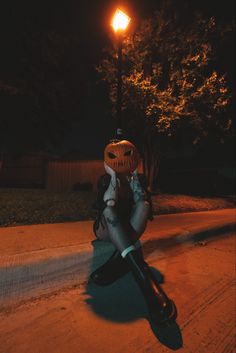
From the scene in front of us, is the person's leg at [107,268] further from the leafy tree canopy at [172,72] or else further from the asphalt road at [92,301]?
the leafy tree canopy at [172,72]

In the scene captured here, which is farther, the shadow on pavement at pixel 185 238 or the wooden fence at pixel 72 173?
the wooden fence at pixel 72 173

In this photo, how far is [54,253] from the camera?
12.8 ft

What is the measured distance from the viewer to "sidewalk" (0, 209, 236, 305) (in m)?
3.44

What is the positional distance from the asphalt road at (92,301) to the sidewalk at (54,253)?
0.03ft

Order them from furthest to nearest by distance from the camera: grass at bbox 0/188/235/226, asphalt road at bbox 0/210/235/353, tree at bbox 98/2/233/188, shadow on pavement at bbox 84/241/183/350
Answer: tree at bbox 98/2/233/188, grass at bbox 0/188/235/226, shadow on pavement at bbox 84/241/183/350, asphalt road at bbox 0/210/235/353

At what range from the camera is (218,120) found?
12.9 m

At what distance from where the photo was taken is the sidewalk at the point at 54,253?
3.44 m

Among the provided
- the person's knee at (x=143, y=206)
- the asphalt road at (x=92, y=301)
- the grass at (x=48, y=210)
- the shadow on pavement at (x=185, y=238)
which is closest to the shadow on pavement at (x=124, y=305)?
the asphalt road at (x=92, y=301)

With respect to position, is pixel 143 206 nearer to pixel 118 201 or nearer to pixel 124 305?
pixel 118 201

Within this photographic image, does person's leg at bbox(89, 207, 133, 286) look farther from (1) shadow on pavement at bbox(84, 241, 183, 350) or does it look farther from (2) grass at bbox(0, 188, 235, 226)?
(2) grass at bbox(0, 188, 235, 226)

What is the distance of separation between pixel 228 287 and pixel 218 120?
31.7 feet

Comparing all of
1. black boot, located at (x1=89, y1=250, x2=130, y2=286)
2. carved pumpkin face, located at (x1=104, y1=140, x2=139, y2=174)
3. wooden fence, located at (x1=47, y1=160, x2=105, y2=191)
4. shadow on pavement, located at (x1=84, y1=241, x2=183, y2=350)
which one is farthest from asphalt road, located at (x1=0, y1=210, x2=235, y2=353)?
wooden fence, located at (x1=47, y1=160, x2=105, y2=191)

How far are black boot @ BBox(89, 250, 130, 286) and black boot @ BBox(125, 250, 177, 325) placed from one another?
553 millimetres

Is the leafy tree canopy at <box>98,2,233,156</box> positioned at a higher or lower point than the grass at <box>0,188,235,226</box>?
higher
